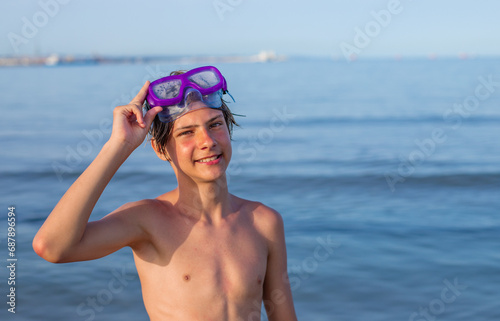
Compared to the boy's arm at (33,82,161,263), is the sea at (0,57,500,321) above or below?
above

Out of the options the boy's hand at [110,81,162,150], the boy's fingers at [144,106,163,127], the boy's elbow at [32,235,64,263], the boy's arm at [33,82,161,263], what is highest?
the boy's fingers at [144,106,163,127]

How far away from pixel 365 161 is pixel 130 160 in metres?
5.29

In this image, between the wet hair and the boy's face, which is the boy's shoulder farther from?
the wet hair

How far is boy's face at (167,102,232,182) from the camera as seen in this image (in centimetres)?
278

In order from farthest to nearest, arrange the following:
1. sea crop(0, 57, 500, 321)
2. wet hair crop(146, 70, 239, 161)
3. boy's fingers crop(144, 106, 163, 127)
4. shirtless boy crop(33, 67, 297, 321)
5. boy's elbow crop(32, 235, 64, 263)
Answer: sea crop(0, 57, 500, 321) < wet hair crop(146, 70, 239, 161) < shirtless boy crop(33, 67, 297, 321) < boy's fingers crop(144, 106, 163, 127) < boy's elbow crop(32, 235, 64, 263)

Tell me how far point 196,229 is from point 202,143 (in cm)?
42

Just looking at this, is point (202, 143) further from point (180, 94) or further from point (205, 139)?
point (180, 94)

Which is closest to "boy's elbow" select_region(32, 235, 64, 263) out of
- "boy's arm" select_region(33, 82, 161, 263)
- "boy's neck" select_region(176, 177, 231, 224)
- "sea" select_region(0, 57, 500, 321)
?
"boy's arm" select_region(33, 82, 161, 263)

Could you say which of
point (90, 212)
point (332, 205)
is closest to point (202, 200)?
point (90, 212)

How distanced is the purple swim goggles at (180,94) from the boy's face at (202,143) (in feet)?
0.14

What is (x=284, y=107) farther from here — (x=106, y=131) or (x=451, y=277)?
(x=451, y=277)

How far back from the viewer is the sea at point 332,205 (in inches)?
233

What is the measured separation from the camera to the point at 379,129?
1994 cm

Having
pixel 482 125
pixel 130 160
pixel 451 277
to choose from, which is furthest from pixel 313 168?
pixel 482 125
